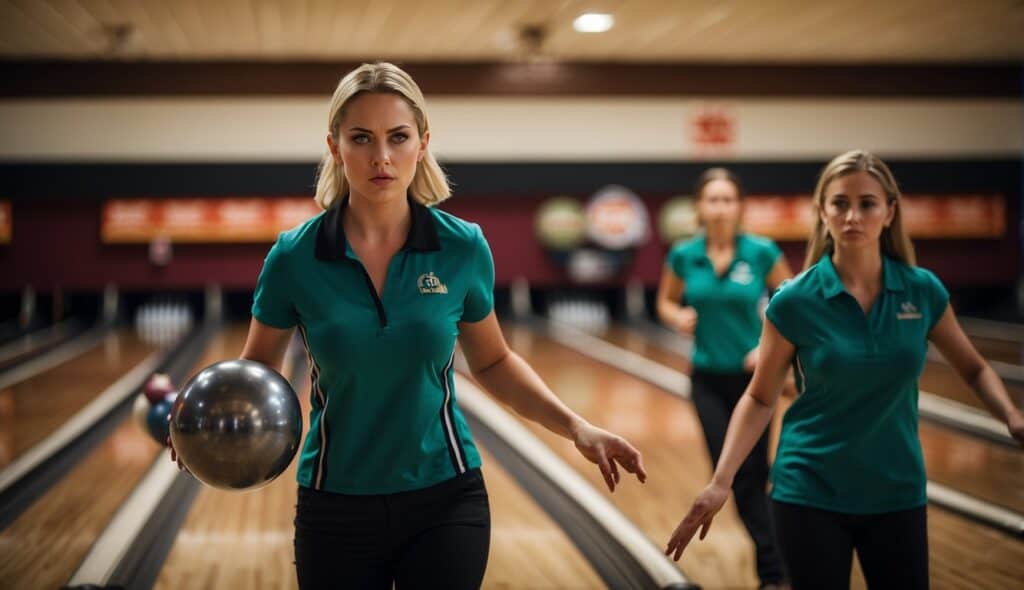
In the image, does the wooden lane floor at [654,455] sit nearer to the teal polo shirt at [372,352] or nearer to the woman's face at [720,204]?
the woman's face at [720,204]

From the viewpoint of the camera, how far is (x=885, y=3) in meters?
6.93

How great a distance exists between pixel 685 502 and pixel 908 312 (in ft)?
7.91

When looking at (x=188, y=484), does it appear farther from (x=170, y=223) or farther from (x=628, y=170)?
(x=628, y=170)

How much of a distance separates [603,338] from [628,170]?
2.05 metres

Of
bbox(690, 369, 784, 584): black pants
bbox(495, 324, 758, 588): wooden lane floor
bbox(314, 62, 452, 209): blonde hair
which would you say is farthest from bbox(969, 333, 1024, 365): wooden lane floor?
bbox(314, 62, 452, 209): blonde hair

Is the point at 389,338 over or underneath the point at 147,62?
underneath

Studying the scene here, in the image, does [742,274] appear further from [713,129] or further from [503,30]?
[713,129]

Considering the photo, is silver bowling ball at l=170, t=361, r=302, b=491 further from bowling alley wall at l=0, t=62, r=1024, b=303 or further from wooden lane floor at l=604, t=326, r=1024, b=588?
bowling alley wall at l=0, t=62, r=1024, b=303

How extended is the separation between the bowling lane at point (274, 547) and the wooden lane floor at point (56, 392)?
53.6 inches

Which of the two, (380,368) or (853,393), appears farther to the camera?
(853,393)

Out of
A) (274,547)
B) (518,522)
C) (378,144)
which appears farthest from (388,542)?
(518,522)

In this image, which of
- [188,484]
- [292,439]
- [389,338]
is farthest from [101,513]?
[389,338]

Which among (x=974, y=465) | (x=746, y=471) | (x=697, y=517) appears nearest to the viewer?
(x=697, y=517)

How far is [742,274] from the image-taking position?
348 cm
